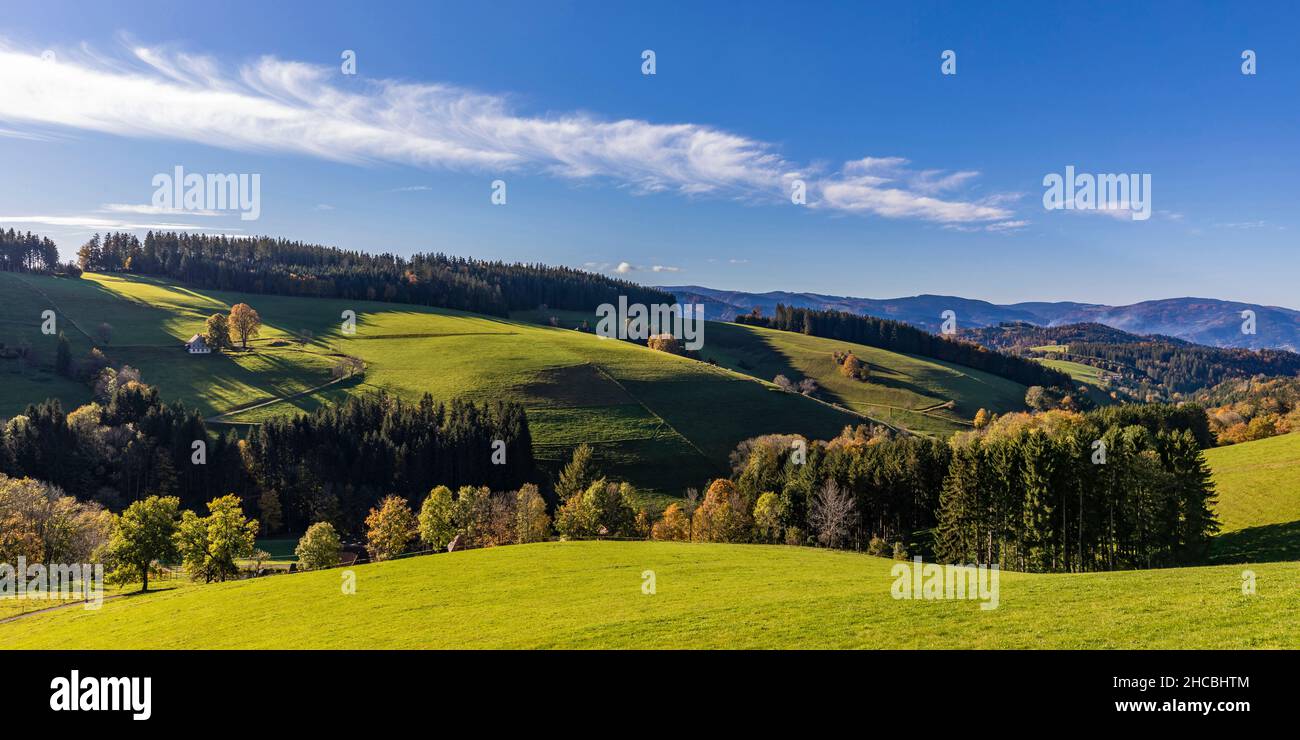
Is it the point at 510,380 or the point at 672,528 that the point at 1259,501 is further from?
the point at 510,380

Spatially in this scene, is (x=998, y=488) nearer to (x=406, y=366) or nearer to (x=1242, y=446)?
(x=1242, y=446)

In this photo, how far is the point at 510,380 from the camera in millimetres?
141500

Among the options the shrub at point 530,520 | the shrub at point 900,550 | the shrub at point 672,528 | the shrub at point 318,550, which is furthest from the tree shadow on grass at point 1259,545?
the shrub at point 318,550

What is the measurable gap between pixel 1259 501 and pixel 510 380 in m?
125

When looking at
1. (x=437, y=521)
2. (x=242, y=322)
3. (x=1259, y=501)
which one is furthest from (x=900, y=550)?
(x=242, y=322)

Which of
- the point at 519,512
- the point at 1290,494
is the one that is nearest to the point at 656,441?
the point at 519,512

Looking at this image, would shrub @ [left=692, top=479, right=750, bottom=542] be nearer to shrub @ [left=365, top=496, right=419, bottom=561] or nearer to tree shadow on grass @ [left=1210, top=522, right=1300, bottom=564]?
shrub @ [left=365, top=496, right=419, bottom=561]

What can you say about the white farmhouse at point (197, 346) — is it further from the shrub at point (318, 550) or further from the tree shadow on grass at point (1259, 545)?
the tree shadow on grass at point (1259, 545)

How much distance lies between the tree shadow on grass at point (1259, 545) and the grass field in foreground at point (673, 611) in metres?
29.5

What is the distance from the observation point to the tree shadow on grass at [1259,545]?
53.1 m
